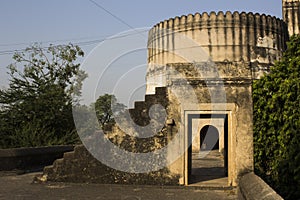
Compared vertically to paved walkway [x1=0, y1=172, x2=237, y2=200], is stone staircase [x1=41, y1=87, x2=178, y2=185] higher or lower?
higher

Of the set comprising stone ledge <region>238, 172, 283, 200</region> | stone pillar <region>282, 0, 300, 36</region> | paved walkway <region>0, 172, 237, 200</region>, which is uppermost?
stone pillar <region>282, 0, 300, 36</region>

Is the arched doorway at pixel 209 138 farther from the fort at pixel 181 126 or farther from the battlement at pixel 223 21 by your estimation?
the fort at pixel 181 126

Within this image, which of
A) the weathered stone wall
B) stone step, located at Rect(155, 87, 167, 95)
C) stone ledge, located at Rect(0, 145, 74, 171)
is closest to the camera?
the weathered stone wall

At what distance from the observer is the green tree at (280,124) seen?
562 cm

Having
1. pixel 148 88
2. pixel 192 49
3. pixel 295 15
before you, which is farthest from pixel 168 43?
pixel 295 15

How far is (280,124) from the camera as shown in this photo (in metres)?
6.41

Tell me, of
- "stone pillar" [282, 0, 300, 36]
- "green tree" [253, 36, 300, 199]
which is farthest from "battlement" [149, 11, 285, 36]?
"green tree" [253, 36, 300, 199]

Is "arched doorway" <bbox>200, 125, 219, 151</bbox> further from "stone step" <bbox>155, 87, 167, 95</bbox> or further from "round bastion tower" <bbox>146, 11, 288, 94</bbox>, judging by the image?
"stone step" <bbox>155, 87, 167, 95</bbox>

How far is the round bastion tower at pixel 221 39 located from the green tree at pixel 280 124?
48.4ft

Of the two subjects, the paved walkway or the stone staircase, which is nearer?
the paved walkway

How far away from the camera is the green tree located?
18.4ft

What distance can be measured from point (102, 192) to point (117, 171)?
92 centimetres

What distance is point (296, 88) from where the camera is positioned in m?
5.73

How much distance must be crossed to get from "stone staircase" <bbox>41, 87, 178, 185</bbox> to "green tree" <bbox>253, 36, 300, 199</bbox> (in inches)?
81.1
